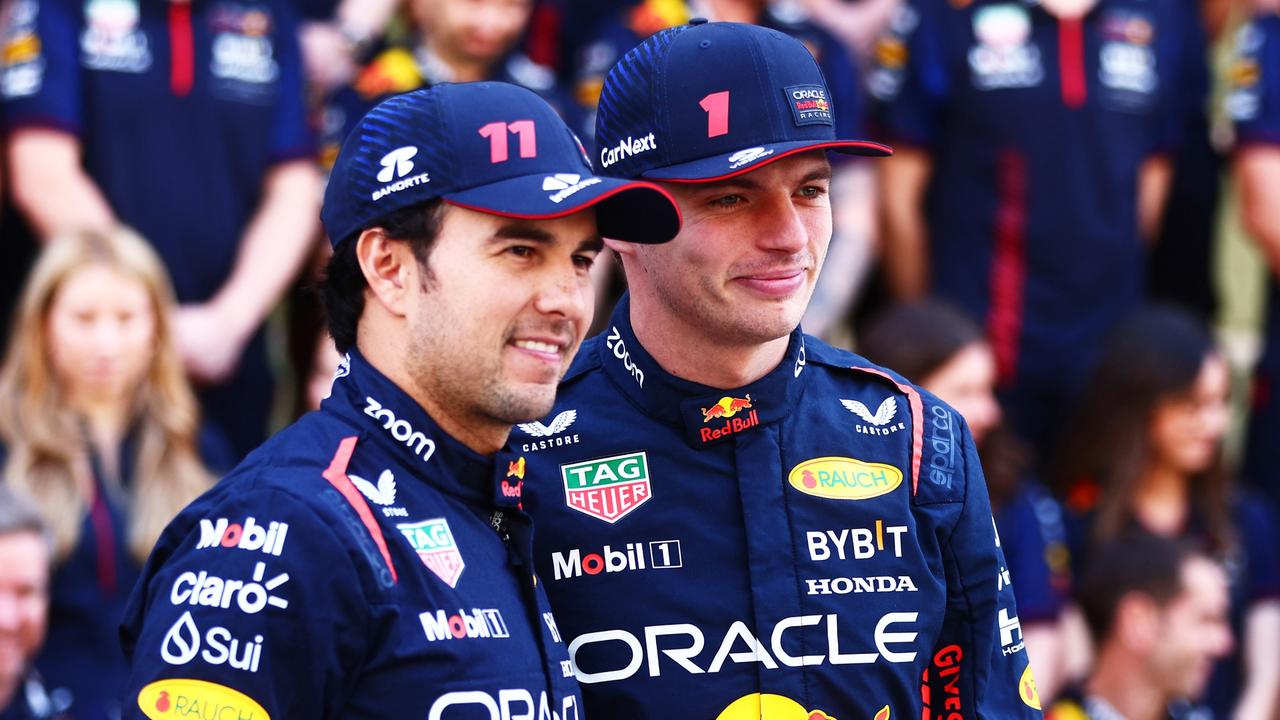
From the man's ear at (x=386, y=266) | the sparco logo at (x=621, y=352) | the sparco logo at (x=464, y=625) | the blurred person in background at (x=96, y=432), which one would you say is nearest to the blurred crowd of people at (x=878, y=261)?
the blurred person in background at (x=96, y=432)

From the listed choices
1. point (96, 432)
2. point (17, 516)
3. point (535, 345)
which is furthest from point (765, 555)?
point (96, 432)

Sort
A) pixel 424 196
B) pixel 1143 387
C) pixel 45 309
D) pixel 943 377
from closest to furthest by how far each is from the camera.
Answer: pixel 424 196 < pixel 45 309 < pixel 943 377 < pixel 1143 387

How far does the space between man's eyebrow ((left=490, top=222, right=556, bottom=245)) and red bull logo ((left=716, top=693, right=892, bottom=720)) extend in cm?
89

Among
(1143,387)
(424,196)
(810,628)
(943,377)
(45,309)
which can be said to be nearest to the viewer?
(424,196)

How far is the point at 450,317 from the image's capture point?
3064mm

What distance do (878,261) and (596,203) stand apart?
4.33 metres

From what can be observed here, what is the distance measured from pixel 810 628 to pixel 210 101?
11.9ft

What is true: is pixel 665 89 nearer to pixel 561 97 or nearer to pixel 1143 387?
pixel 561 97

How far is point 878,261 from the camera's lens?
7.32 meters

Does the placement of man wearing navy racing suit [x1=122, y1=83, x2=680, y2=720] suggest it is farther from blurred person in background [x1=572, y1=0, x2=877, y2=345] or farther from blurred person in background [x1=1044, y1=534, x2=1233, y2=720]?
blurred person in background [x1=1044, y1=534, x2=1233, y2=720]

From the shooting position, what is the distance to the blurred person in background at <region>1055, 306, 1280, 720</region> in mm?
6828

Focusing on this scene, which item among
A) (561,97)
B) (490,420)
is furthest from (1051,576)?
(490,420)

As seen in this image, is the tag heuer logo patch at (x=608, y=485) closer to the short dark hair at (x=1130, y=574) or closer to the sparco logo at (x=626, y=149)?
the sparco logo at (x=626, y=149)

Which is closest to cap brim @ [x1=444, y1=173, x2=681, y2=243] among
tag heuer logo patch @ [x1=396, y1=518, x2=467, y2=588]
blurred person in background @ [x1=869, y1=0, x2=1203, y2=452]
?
tag heuer logo patch @ [x1=396, y1=518, x2=467, y2=588]
